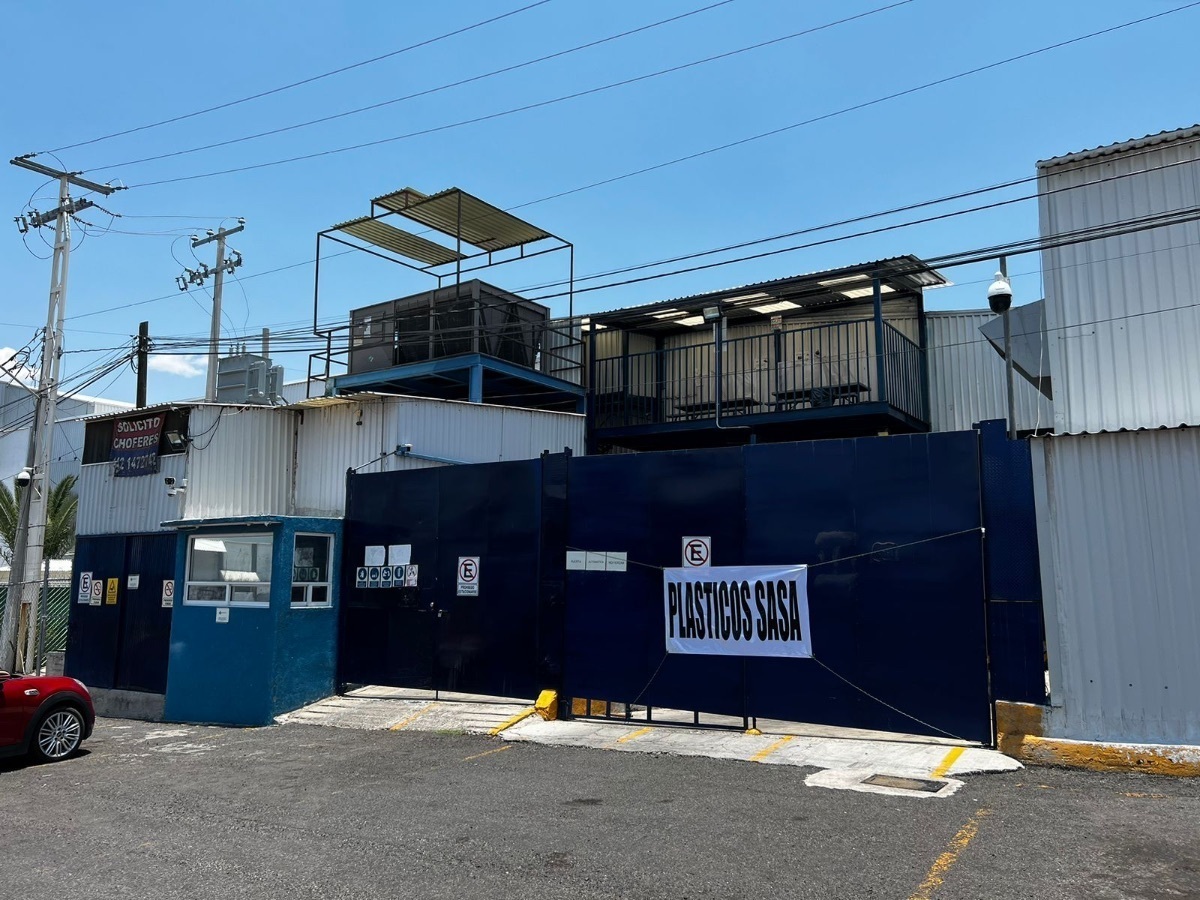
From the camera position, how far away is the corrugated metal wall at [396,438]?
54.2ft

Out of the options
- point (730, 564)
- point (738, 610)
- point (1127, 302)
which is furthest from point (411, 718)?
point (1127, 302)

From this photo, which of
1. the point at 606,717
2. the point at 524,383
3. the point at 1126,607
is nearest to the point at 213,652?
the point at 606,717

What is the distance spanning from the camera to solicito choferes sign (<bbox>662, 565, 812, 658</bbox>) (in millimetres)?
10273

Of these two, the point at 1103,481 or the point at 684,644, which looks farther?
the point at 684,644

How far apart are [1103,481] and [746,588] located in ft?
12.6

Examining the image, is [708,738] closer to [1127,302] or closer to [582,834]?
[582,834]

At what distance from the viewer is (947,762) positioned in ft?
28.5

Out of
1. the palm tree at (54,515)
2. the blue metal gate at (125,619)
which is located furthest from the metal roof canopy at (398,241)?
the palm tree at (54,515)

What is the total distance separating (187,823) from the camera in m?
7.81

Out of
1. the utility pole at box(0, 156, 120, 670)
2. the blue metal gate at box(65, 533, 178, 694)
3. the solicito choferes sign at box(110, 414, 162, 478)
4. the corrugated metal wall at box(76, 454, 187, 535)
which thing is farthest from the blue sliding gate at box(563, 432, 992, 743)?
the utility pole at box(0, 156, 120, 670)

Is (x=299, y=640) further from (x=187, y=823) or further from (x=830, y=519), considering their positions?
(x=830, y=519)

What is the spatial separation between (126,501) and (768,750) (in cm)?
1490

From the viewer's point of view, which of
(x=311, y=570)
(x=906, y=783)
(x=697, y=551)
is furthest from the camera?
(x=311, y=570)

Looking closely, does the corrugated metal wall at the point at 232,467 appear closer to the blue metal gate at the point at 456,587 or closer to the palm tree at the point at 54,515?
the blue metal gate at the point at 456,587
